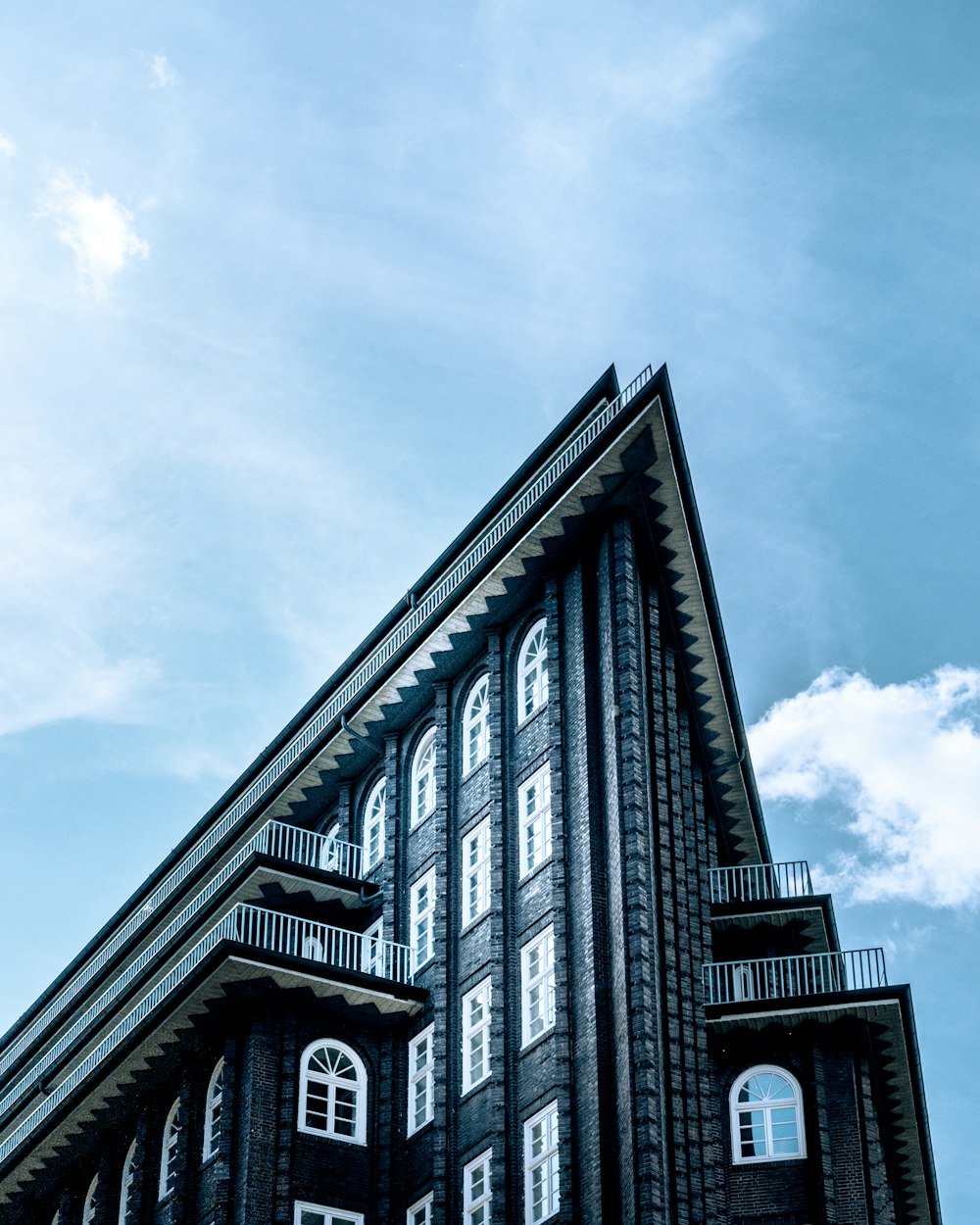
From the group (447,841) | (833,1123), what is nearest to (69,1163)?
(447,841)

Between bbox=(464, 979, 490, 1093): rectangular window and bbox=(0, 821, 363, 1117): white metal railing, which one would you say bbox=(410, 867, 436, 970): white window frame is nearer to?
bbox=(464, 979, 490, 1093): rectangular window

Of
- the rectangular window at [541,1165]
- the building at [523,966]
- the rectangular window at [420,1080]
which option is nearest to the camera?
the rectangular window at [541,1165]

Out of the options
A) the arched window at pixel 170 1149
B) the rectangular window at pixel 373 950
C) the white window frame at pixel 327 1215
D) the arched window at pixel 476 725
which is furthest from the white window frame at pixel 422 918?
the arched window at pixel 170 1149

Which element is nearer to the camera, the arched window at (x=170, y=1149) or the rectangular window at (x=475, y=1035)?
the rectangular window at (x=475, y=1035)

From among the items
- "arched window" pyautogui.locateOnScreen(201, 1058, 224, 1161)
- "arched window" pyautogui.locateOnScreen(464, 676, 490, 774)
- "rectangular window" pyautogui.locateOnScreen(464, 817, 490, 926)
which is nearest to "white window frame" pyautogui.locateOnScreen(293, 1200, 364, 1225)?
"arched window" pyautogui.locateOnScreen(201, 1058, 224, 1161)

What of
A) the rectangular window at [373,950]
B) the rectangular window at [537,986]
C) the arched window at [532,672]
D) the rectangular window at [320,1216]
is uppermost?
the arched window at [532,672]

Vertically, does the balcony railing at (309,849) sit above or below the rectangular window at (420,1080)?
above

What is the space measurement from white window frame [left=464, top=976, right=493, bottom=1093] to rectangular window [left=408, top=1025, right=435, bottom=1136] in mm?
767

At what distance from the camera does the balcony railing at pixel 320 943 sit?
4150 centimetres

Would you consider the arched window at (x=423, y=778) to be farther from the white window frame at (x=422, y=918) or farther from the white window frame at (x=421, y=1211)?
the white window frame at (x=421, y=1211)

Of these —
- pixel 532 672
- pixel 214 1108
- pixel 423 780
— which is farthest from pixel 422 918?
pixel 214 1108

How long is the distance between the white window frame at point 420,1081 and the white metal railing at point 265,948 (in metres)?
1.29

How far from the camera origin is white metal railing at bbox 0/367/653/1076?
43.3 m

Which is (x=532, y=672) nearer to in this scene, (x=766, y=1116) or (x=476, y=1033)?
(x=476, y=1033)
